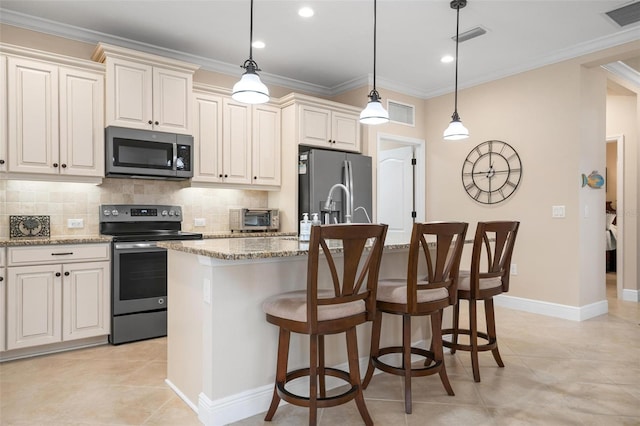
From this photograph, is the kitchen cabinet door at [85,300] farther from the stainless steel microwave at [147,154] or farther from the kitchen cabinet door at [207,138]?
the kitchen cabinet door at [207,138]

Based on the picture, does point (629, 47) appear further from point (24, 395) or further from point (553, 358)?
point (24, 395)

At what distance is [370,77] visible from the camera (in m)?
5.04

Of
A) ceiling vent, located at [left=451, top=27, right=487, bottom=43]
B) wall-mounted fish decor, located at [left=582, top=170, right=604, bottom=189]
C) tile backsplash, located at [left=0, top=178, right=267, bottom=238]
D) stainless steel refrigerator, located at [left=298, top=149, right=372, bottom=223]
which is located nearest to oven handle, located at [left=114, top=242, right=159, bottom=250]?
tile backsplash, located at [left=0, top=178, right=267, bottom=238]

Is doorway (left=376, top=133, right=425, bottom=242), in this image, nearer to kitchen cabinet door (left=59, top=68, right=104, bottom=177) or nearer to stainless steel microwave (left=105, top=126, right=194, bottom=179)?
stainless steel microwave (left=105, top=126, right=194, bottom=179)

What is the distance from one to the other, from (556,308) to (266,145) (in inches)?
137

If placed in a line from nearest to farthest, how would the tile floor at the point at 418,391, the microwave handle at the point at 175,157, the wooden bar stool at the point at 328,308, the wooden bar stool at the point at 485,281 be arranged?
the wooden bar stool at the point at 328,308 → the tile floor at the point at 418,391 → the wooden bar stool at the point at 485,281 → the microwave handle at the point at 175,157

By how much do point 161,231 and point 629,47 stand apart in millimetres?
→ 4681

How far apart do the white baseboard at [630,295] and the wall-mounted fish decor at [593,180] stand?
1728 millimetres

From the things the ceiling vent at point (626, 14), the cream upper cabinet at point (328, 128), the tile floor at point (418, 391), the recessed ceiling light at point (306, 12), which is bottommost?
the tile floor at point (418, 391)

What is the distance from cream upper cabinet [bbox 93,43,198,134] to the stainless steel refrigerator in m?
1.29

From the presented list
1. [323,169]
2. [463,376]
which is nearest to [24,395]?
[463,376]

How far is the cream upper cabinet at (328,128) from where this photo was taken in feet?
15.4

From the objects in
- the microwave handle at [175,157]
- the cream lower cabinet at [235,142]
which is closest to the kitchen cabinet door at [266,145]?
the cream lower cabinet at [235,142]

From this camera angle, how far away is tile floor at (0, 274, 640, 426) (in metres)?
2.23
